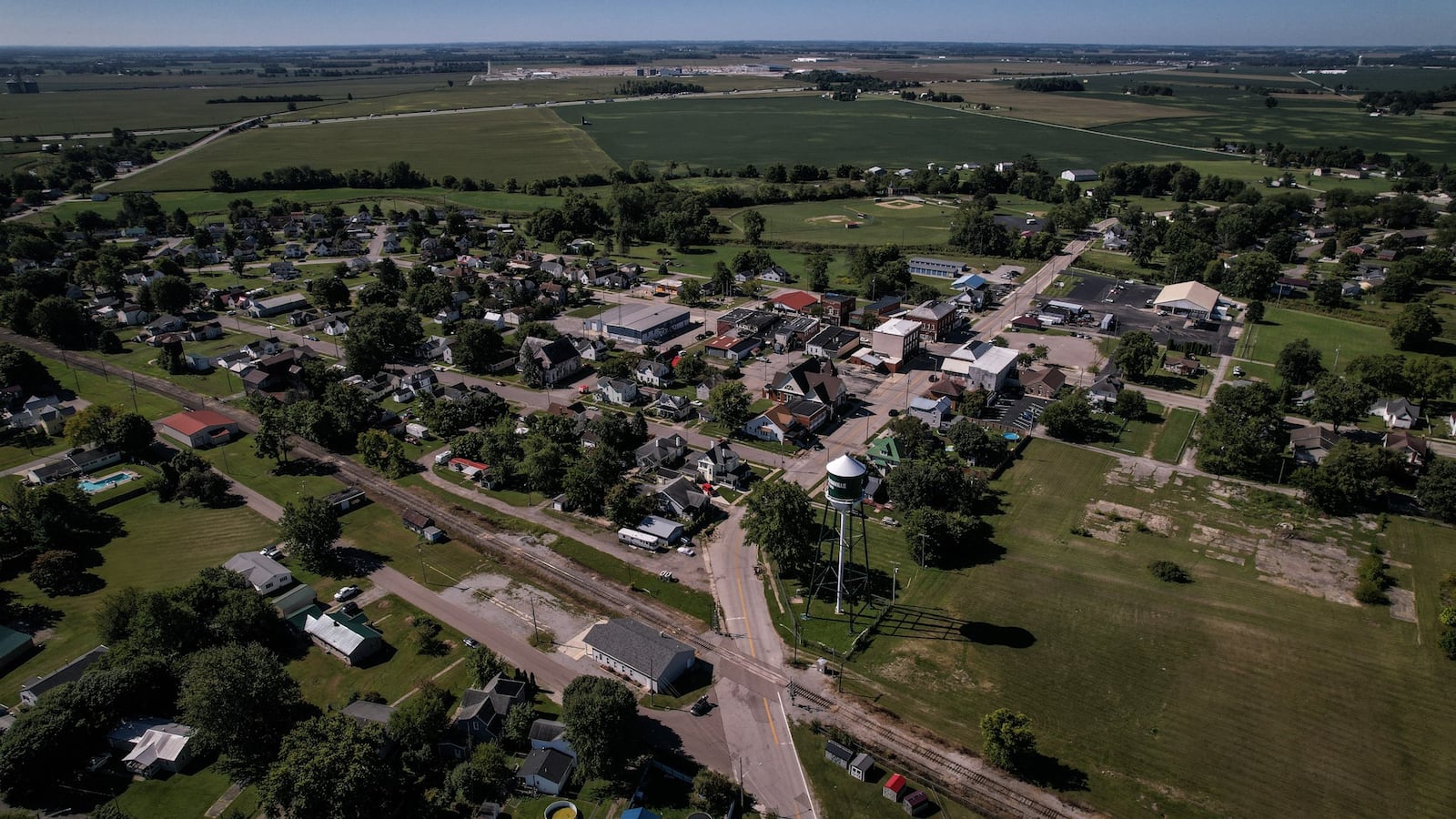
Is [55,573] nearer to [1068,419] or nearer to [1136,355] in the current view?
[1068,419]

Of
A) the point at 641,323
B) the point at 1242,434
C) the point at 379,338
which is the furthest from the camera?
the point at 641,323

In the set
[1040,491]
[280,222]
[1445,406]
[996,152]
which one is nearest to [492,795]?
[1040,491]

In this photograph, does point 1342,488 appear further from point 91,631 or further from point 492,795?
point 91,631

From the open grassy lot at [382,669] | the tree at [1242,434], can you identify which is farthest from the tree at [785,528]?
the tree at [1242,434]

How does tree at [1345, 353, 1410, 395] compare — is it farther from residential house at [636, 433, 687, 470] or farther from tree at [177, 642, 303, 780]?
tree at [177, 642, 303, 780]

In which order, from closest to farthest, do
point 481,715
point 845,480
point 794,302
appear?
point 481,715
point 845,480
point 794,302

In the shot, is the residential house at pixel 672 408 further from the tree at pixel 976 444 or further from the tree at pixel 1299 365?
the tree at pixel 1299 365

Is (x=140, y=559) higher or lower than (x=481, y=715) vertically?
lower

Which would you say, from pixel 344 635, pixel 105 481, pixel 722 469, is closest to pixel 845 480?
pixel 722 469
